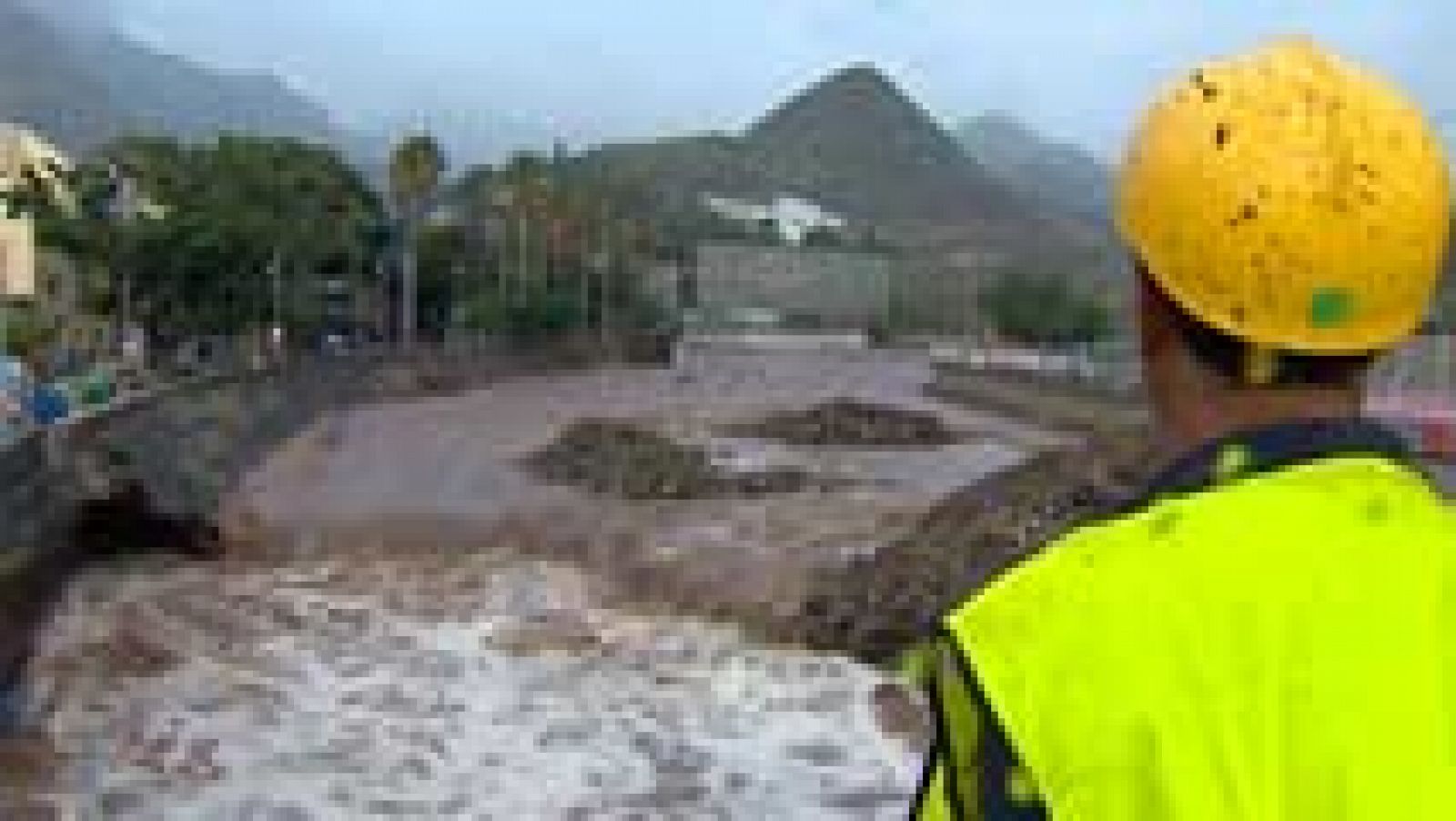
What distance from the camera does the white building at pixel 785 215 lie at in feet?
522

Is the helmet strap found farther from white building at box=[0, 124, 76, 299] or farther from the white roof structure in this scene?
the white roof structure

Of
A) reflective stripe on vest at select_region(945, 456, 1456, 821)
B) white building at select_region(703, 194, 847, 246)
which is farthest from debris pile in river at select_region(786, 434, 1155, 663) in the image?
white building at select_region(703, 194, 847, 246)

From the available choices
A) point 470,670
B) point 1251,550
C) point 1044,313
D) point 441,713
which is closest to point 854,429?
point 470,670

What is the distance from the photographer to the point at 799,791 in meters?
12.6

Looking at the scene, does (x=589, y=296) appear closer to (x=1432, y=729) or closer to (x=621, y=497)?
(x=621, y=497)

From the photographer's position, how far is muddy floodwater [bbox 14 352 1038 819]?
12500 mm

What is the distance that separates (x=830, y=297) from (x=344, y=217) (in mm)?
67880

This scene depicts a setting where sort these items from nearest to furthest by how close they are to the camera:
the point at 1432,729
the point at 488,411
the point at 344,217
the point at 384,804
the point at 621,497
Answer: the point at 1432,729 → the point at 384,804 → the point at 621,497 → the point at 488,411 → the point at 344,217

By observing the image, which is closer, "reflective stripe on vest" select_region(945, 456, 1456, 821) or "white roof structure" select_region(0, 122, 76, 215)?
"reflective stripe on vest" select_region(945, 456, 1456, 821)

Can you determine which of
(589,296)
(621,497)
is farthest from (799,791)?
(589,296)

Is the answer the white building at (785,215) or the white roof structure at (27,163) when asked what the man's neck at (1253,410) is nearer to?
the white roof structure at (27,163)

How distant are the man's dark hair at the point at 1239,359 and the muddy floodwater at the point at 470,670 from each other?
1045 centimetres

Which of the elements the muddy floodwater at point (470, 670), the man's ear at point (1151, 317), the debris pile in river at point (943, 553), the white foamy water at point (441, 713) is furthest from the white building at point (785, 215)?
the man's ear at point (1151, 317)

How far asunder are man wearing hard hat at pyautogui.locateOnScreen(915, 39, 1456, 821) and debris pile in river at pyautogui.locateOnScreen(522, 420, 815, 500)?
24899 millimetres
